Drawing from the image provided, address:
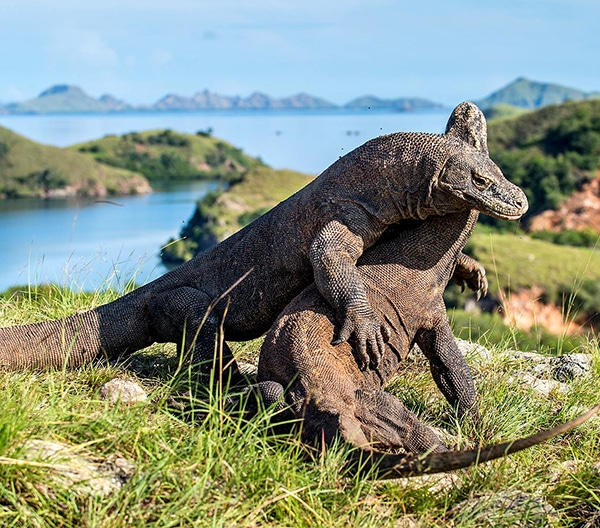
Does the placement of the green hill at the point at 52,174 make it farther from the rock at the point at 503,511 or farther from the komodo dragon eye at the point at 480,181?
the rock at the point at 503,511

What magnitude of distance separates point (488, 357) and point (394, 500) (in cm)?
326

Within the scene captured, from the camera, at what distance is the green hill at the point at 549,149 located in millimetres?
86812

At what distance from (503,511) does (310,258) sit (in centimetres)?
191

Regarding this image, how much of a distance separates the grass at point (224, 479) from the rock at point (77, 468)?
0.03 m

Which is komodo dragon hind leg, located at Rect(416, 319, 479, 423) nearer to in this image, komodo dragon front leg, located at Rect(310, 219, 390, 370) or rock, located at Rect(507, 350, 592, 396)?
komodo dragon front leg, located at Rect(310, 219, 390, 370)

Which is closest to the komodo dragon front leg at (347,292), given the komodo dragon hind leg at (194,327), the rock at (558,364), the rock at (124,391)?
the komodo dragon hind leg at (194,327)

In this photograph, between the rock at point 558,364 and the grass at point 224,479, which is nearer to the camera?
the grass at point 224,479

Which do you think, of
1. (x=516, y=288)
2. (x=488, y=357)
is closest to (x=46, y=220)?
(x=516, y=288)

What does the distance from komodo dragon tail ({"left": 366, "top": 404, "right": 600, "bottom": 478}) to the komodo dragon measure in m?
0.98

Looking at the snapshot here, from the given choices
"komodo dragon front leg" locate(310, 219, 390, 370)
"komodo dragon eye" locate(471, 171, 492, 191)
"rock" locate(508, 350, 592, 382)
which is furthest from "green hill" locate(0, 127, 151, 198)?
"komodo dragon eye" locate(471, 171, 492, 191)

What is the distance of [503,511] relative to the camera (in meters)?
4.26

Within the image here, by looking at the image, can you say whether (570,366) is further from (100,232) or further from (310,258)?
(100,232)

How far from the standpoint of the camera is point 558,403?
6.25 m

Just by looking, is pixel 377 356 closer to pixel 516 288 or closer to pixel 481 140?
pixel 481 140
